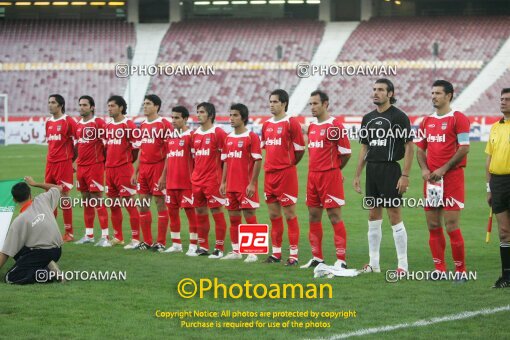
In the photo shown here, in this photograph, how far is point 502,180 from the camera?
31.4 feet

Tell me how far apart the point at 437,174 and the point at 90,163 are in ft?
19.9

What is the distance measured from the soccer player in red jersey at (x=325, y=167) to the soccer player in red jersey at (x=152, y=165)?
2767 mm

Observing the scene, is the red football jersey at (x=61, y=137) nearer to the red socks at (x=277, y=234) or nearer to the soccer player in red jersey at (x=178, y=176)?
the soccer player in red jersey at (x=178, y=176)

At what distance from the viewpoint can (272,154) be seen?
11445 mm

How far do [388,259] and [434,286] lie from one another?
7.18ft

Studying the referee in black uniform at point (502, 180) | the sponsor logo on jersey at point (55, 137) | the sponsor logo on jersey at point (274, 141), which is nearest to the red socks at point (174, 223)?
the sponsor logo on jersey at point (274, 141)

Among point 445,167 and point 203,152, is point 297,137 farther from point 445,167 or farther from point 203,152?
point 445,167

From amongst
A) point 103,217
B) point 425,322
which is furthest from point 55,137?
point 425,322

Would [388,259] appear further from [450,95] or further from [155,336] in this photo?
[155,336]

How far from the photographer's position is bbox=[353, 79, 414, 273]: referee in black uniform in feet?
33.4

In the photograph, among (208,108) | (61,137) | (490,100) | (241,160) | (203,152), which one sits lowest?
(241,160)

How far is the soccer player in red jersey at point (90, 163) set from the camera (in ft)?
44.7

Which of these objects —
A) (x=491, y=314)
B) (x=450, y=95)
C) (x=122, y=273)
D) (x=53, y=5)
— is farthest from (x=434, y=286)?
(x=53, y=5)

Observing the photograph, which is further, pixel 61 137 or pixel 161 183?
pixel 61 137
